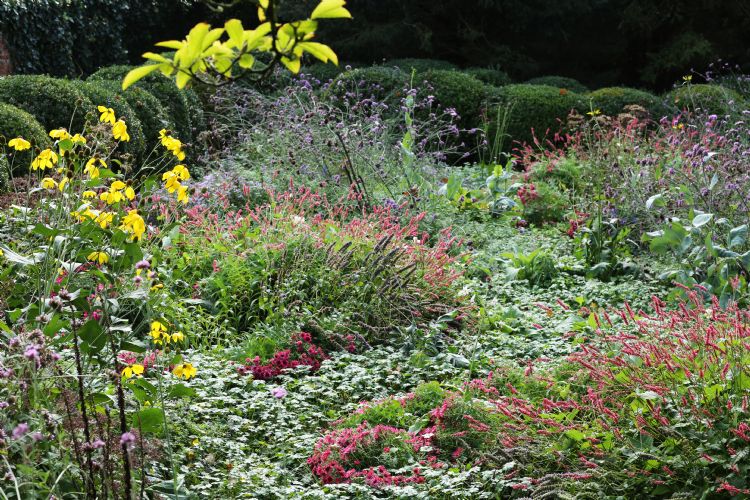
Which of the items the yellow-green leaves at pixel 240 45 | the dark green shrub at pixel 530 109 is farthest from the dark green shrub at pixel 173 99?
the yellow-green leaves at pixel 240 45

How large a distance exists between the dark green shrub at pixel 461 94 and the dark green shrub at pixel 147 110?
12.0ft

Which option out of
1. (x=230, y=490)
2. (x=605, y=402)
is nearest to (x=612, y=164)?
(x=605, y=402)

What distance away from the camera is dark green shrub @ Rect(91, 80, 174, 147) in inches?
314

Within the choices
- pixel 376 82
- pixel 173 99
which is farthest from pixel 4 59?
pixel 376 82

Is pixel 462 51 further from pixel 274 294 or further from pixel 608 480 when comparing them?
pixel 608 480

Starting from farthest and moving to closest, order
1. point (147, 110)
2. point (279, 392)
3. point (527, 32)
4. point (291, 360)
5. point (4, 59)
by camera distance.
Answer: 1. point (527, 32)
2. point (4, 59)
3. point (147, 110)
4. point (291, 360)
5. point (279, 392)

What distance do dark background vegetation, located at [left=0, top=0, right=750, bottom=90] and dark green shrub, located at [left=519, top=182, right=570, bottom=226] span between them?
7694mm

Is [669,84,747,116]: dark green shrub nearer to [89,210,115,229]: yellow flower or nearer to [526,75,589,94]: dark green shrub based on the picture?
[526,75,589,94]: dark green shrub

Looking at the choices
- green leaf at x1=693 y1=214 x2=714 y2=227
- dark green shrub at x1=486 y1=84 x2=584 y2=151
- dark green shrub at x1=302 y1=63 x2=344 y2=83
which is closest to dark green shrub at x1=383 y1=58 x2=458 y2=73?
dark green shrub at x1=302 y1=63 x2=344 y2=83

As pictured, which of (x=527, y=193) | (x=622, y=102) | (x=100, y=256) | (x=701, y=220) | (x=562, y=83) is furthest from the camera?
(x=562, y=83)

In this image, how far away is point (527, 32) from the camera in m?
16.2

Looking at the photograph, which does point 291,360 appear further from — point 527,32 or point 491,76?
point 527,32

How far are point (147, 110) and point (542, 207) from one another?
4.02 meters

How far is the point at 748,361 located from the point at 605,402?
Answer: 0.57 metres
